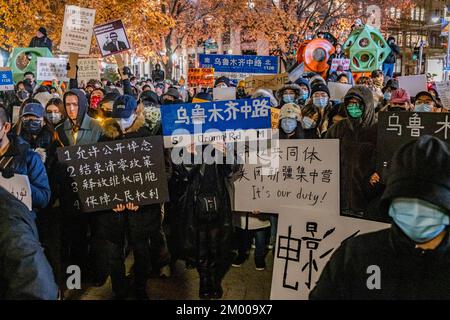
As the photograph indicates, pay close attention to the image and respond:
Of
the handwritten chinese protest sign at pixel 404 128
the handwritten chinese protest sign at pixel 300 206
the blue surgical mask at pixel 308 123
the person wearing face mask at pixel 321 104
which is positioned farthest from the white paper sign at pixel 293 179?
the person wearing face mask at pixel 321 104

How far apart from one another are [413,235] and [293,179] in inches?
74.5

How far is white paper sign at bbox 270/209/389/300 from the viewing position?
137 inches

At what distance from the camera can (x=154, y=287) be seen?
4938mm

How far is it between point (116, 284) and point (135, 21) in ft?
48.4

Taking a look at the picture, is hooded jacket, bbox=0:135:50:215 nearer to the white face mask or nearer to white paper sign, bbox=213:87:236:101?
the white face mask

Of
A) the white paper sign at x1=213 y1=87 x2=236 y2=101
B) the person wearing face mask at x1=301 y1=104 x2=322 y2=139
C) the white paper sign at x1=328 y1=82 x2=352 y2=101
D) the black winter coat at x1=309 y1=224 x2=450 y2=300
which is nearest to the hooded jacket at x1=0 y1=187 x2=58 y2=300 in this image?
the black winter coat at x1=309 y1=224 x2=450 y2=300

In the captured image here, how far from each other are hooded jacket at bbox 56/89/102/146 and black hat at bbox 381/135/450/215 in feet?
11.5

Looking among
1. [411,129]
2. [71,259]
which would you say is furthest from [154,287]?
[411,129]

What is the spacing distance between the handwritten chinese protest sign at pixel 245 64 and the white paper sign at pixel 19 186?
209 inches

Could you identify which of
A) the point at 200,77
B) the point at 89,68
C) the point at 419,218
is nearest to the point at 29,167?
the point at 419,218

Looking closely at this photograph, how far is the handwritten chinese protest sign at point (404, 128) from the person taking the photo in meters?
3.63

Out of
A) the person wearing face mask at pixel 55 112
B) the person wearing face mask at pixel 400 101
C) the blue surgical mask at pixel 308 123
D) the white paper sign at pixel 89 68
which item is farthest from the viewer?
the white paper sign at pixel 89 68

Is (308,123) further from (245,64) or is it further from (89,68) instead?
(89,68)

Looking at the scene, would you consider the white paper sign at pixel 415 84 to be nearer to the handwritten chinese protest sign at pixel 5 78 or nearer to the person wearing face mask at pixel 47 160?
the person wearing face mask at pixel 47 160
